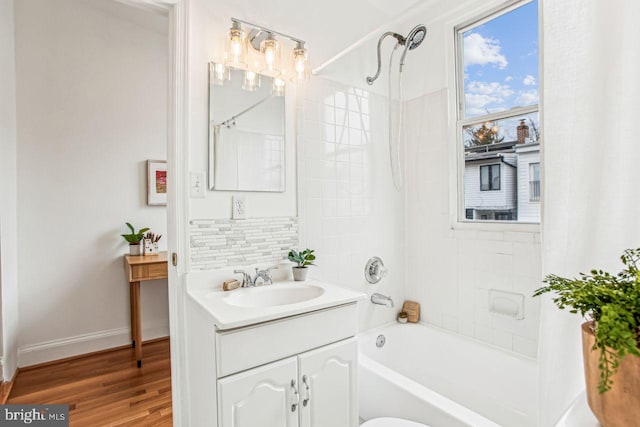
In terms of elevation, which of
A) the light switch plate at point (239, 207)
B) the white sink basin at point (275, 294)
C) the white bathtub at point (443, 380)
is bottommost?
the white bathtub at point (443, 380)

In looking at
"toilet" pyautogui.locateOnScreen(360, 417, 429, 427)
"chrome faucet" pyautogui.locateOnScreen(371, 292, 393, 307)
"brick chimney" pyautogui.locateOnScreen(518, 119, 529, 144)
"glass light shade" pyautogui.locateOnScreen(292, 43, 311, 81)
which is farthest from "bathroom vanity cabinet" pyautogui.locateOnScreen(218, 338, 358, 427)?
"brick chimney" pyautogui.locateOnScreen(518, 119, 529, 144)

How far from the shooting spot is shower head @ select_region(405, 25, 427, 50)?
1.79 m

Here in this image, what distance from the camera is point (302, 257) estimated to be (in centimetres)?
176

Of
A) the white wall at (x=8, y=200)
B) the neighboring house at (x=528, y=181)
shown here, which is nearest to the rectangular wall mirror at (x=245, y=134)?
the neighboring house at (x=528, y=181)

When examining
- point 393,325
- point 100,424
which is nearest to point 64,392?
point 100,424

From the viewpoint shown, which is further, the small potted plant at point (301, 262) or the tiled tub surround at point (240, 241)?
the small potted plant at point (301, 262)

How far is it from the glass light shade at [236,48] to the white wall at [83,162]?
1.34 m

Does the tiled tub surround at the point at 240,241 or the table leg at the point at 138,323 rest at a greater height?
the tiled tub surround at the point at 240,241

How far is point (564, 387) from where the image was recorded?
84 centimetres

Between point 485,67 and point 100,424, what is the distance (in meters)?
3.15

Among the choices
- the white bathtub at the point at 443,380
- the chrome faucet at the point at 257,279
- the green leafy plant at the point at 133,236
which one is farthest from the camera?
the green leafy plant at the point at 133,236

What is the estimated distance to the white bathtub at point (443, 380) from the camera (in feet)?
4.54

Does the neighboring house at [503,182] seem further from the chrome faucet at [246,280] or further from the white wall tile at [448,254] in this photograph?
the chrome faucet at [246,280]

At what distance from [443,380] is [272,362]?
1345mm
